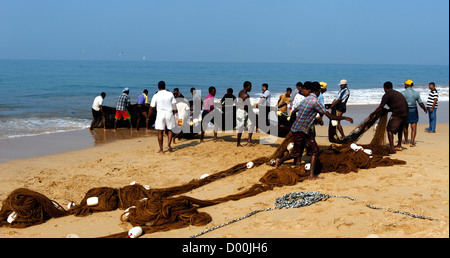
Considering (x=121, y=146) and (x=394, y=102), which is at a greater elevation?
(x=394, y=102)

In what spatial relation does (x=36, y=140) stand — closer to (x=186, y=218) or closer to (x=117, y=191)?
(x=117, y=191)

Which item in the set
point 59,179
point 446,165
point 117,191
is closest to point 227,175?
point 117,191

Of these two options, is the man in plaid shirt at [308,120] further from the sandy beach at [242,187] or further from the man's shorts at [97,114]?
the man's shorts at [97,114]

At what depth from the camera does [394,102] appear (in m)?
9.68

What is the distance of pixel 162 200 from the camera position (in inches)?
232

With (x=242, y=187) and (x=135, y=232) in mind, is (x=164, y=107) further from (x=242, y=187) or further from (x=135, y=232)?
(x=135, y=232)

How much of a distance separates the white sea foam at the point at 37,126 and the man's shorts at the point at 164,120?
6213mm

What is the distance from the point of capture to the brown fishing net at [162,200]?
18.6 feet

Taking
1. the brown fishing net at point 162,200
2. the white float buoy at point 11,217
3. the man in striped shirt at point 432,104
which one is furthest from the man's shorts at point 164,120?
the man in striped shirt at point 432,104

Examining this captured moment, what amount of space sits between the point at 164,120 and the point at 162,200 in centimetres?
498

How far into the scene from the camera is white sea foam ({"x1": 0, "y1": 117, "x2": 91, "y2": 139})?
1496cm

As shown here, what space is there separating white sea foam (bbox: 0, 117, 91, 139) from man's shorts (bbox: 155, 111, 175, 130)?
6213mm

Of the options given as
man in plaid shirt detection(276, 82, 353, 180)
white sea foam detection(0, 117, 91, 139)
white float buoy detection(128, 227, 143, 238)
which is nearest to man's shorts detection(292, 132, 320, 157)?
man in plaid shirt detection(276, 82, 353, 180)

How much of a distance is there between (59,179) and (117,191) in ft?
8.10
